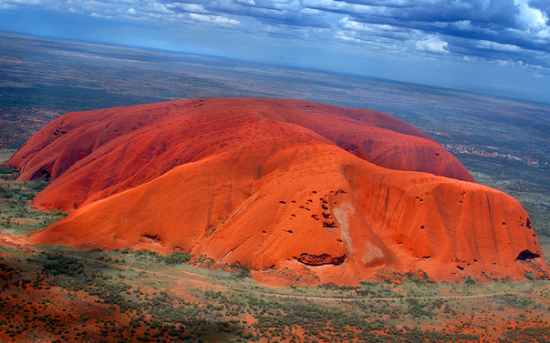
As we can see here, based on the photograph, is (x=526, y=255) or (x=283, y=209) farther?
(x=526, y=255)

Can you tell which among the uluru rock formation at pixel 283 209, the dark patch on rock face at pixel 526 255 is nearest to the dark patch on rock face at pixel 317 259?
the uluru rock formation at pixel 283 209

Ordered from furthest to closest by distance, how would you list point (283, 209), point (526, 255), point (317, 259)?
point (526, 255)
point (283, 209)
point (317, 259)

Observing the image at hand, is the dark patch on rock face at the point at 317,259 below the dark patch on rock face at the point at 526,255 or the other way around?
below

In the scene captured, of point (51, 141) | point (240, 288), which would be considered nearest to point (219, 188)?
point (240, 288)

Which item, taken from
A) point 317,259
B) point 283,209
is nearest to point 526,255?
point 317,259

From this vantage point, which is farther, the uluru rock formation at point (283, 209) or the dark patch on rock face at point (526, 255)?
the dark patch on rock face at point (526, 255)

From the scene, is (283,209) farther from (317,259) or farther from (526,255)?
(526,255)

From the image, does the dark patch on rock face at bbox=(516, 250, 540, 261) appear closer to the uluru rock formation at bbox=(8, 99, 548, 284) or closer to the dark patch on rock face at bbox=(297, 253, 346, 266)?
the uluru rock formation at bbox=(8, 99, 548, 284)

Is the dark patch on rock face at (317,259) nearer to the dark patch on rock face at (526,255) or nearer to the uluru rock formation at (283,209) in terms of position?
the uluru rock formation at (283,209)

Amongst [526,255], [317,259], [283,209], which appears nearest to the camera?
[317,259]

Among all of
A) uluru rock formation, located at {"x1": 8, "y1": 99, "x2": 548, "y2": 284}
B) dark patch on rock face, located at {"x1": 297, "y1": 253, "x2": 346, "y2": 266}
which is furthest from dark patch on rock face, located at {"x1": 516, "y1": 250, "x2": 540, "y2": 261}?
dark patch on rock face, located at {"x1": 297, "y1": 253, "x2": 346, "y2": 266}
